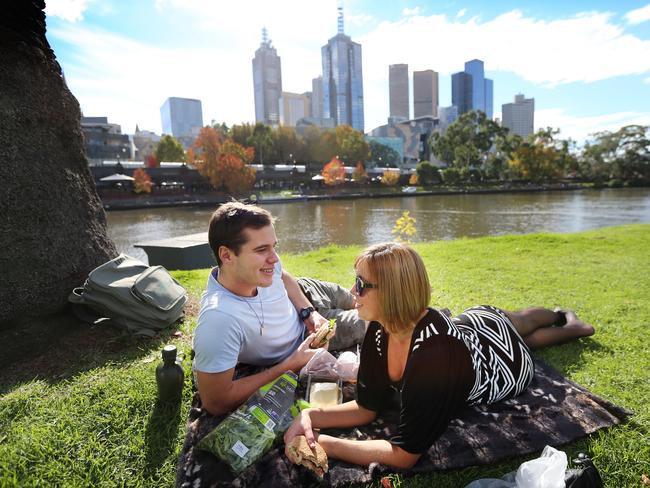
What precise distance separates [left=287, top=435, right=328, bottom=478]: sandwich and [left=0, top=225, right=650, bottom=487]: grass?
0.43 metres

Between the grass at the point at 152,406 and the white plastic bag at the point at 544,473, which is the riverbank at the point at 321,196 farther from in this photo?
the white plastic bag at the point at 544,473

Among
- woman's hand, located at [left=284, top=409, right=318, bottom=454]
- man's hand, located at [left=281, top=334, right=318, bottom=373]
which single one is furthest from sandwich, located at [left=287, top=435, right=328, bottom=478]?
man's hand, located at [left=281, top=334, right=318, bottom=373]

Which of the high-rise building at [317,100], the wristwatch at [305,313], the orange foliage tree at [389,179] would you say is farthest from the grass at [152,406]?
the high-rise building at [317,100]

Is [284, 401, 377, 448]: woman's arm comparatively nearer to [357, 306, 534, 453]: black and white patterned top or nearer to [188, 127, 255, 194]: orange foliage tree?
[357, 306, 534, 453]: black and white patterned top

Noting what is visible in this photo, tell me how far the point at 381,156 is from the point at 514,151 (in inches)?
1694

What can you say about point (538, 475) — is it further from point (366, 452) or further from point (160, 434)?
point (160, 434)

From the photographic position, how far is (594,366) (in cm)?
297

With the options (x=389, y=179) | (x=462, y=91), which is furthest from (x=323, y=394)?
(x=462, y=91)

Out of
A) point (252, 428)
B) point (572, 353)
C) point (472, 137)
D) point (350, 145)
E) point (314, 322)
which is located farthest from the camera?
point (350, 145)

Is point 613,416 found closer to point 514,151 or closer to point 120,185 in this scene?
point 120,185

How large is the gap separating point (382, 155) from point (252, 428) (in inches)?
3777

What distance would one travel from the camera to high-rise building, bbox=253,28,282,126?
589ft

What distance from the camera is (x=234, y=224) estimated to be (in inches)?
85.0

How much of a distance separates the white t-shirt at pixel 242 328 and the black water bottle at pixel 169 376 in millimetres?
421
